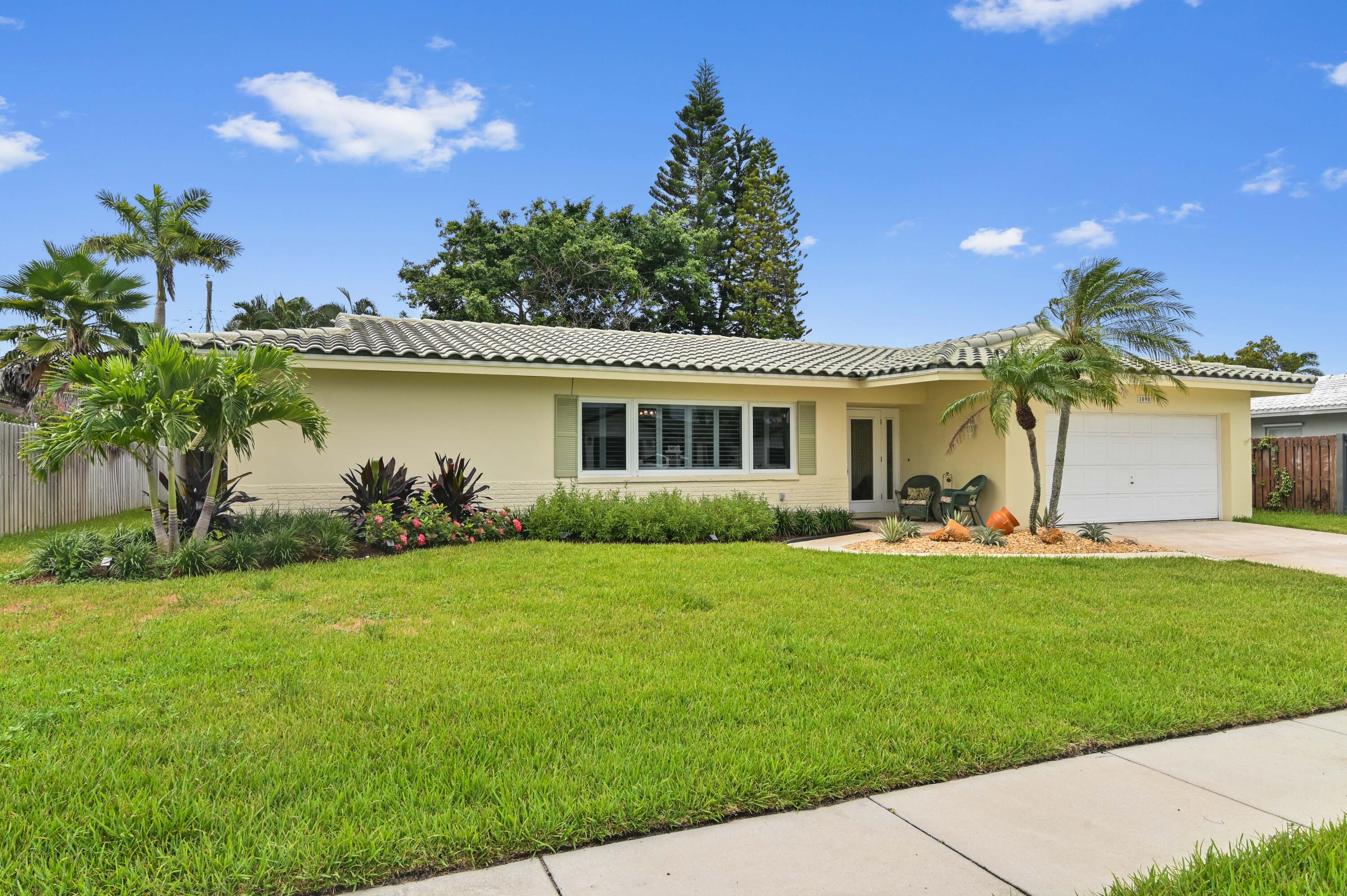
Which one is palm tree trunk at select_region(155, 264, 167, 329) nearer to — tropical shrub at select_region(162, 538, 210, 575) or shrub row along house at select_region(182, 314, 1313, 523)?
shrub row along house at select_region(182, 314, 1313, 523)

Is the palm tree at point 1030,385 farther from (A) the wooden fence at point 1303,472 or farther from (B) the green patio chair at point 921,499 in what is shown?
(A) the wooden fence at point 1303,472

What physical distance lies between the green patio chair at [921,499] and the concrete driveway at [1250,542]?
319cm

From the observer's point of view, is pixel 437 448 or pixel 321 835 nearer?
pixel 321 835

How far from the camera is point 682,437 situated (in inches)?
552

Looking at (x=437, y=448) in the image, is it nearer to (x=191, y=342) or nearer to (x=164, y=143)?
(x=191, y=342)

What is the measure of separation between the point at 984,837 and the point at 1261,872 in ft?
3.07

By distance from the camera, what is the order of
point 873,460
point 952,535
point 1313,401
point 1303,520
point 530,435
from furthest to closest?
point 1313,401 < point 873,460 < point 1303,520 < point 530,435 < point 952,535

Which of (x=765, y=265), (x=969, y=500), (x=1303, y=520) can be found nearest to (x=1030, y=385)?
(x=969, y=500)

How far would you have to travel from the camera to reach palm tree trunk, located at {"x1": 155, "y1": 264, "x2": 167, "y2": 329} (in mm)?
27859

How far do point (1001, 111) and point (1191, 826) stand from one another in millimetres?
16577

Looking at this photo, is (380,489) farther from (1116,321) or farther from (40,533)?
(1116,321)

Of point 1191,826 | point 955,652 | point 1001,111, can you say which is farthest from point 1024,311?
point 1191,826

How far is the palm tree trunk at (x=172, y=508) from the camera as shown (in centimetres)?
896

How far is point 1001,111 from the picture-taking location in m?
16.5
